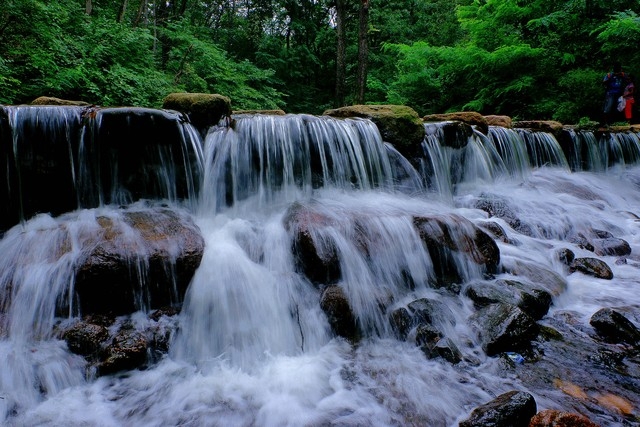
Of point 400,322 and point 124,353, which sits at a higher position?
point 124,353

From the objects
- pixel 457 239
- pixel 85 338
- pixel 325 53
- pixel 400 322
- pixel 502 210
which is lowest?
pixel 400 322

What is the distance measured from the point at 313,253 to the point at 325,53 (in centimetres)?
1772

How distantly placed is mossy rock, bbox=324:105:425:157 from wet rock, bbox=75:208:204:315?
13.9ft

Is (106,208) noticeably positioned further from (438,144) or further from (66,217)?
(438,144)

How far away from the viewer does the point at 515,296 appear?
4.04m

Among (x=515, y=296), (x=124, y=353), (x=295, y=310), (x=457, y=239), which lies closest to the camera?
(x=124, y=353)

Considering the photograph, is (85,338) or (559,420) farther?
(85,338)

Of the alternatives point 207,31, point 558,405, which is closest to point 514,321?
point 558,405

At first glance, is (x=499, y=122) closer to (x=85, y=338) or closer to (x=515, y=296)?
(x=515, y=296)

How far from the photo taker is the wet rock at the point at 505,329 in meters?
3.32

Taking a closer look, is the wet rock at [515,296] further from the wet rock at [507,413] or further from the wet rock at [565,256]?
the wet rock at [507,413]

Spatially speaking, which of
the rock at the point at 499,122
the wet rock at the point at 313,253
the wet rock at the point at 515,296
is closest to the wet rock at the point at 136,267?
the wet rock at the point at 313,253

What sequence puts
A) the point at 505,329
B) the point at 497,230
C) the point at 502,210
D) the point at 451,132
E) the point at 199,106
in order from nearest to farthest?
the point at 505,329 → the point at 199,106 → the point at 497,230 → the point at 502,210 → the point at 451,132

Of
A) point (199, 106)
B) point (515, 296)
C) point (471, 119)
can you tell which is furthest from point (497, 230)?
point (199, 106)
